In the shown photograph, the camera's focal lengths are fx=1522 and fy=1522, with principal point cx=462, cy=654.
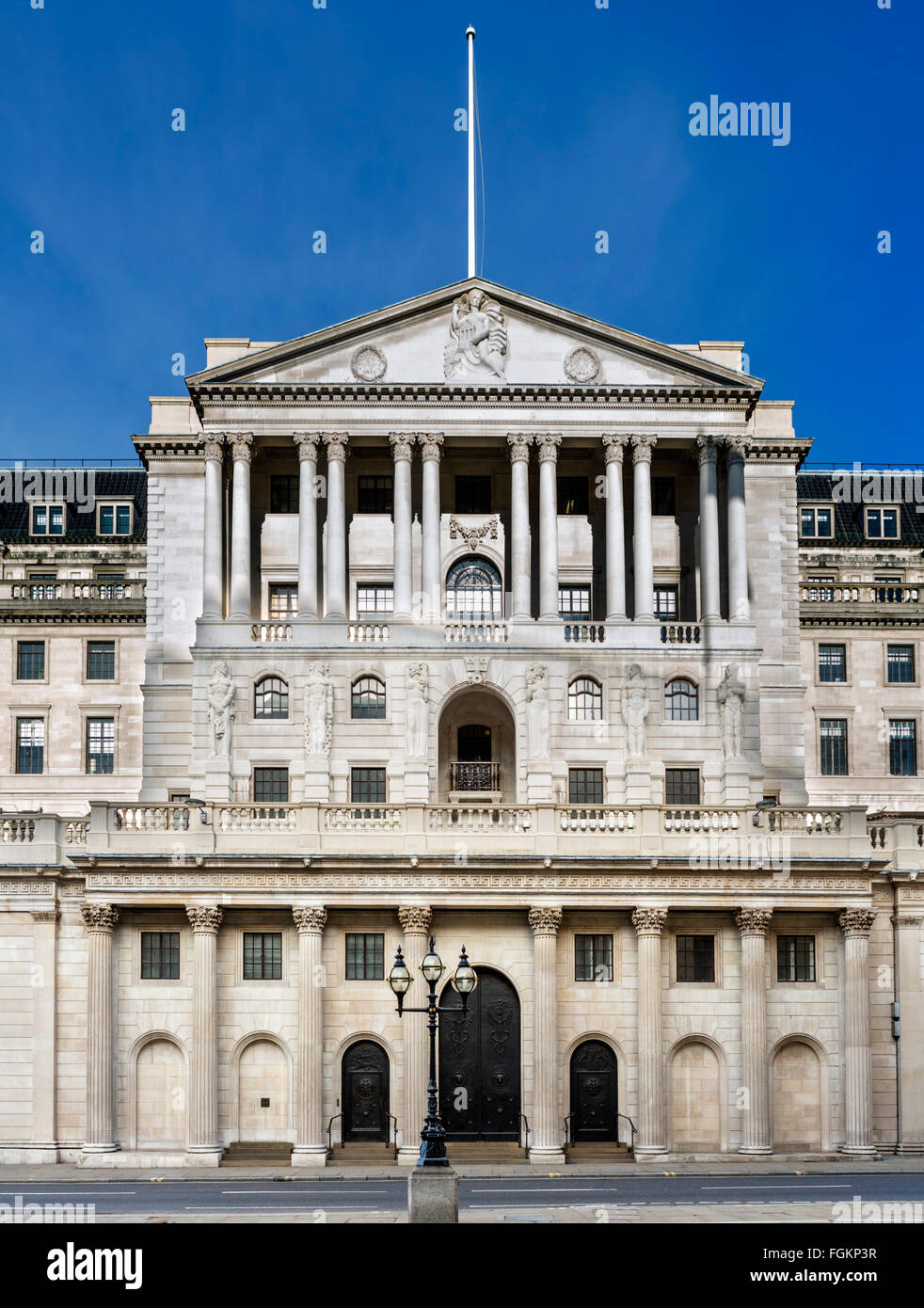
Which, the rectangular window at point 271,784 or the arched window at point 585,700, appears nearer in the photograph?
the rectangular window at point 271,784

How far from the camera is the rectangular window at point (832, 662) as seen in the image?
74.4 meters

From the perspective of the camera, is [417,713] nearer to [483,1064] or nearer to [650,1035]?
[483,1064]

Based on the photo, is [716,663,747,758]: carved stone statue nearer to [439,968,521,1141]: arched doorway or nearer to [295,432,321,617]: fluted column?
[439,968,521,1141]: arched doorway

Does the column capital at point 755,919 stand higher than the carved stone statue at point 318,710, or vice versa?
the carved stone statue at point 318,710

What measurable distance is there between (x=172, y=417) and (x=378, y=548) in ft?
37.7

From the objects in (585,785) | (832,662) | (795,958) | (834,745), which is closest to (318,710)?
(585,785)

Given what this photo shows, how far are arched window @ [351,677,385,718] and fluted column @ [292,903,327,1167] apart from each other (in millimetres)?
9533

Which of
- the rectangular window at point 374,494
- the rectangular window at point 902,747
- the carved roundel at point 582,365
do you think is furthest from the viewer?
the rectangular window at point 902,747

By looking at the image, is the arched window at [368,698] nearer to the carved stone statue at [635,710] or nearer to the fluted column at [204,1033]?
the carved stone statue at [635,710]

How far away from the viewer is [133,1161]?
5034cm

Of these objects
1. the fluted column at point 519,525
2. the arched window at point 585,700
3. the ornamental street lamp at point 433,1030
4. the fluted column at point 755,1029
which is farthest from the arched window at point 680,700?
the ornamental street lamp at point 433,1030

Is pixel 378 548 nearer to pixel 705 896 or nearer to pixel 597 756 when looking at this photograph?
pixel 597 756

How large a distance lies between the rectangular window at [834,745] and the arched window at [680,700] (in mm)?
16605
